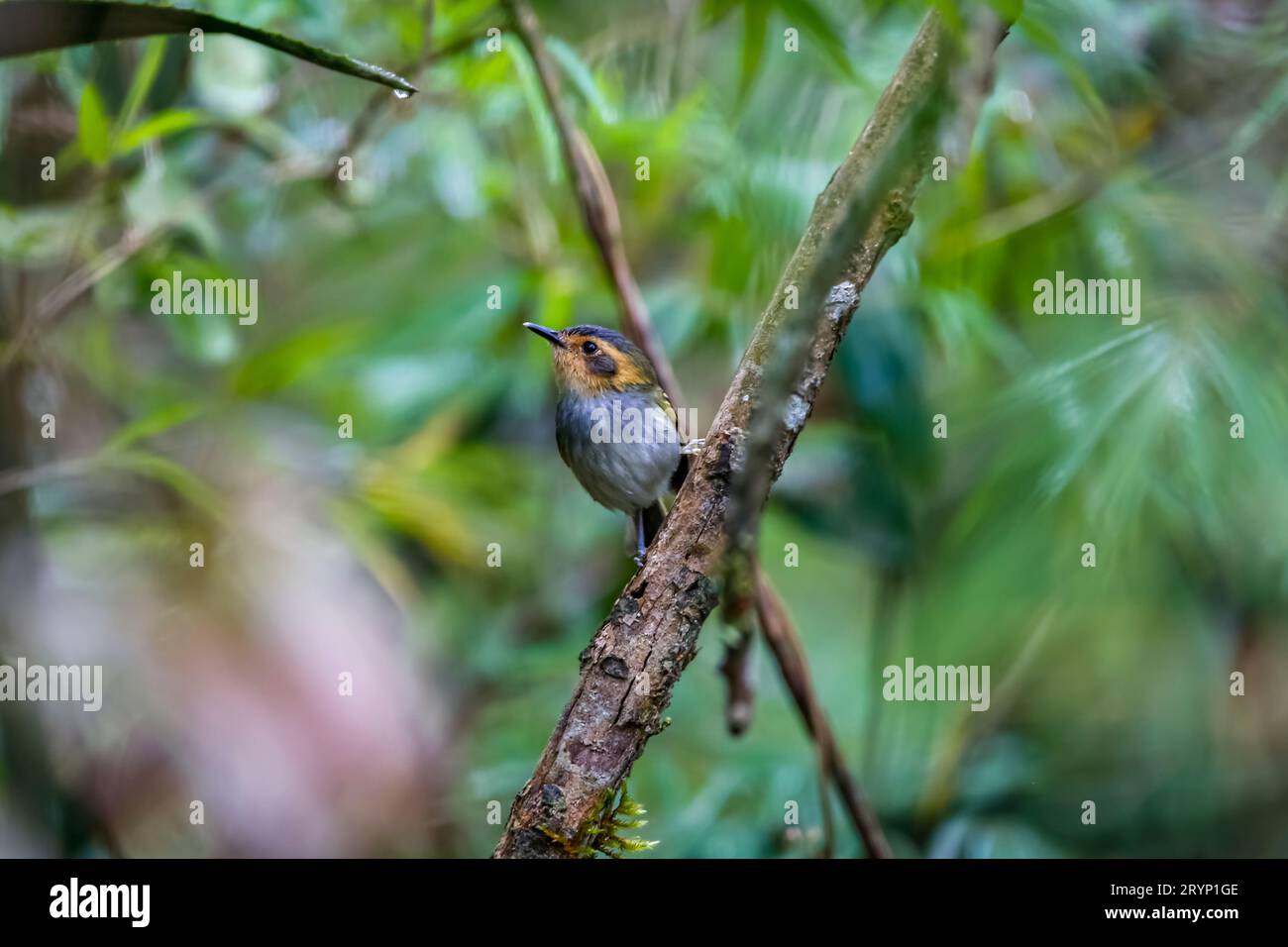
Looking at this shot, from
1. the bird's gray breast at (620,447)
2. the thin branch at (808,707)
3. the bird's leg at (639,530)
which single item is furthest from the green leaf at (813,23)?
the bird's leg at (639,530)

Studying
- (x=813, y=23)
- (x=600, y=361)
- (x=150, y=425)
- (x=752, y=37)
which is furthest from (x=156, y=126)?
(x=813, y=23)

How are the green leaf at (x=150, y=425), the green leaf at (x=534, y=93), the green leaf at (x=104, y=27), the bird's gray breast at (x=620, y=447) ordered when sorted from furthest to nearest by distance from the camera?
the green leaf at (x=150, y=425), the bird's gray breast at (x=620, y=447), the green leaf at (x=534, y=93), the green leaf at (x=104, y=27)

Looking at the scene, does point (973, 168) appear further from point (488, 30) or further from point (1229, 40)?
point (488, 30)

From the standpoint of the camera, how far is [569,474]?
3145 millimetres

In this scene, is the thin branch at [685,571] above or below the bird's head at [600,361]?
below

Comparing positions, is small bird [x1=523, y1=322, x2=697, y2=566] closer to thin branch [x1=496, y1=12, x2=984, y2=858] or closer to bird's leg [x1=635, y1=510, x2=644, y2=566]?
bird's leg [x1=635, y1=510, x2=644, y2=566]

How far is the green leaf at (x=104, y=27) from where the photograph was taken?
53.4 inches

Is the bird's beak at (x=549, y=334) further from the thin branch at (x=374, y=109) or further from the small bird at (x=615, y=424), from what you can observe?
the thin branch at (x=374, y=109)

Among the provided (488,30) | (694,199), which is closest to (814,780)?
(694,199)

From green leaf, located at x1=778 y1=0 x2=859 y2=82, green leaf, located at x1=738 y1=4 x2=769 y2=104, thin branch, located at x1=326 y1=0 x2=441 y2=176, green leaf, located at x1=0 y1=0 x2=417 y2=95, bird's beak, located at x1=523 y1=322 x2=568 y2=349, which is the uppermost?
thin branch, located at x1=326 y1=0 x2=441 y2=176

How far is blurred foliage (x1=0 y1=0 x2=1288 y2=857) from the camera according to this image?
233 cm

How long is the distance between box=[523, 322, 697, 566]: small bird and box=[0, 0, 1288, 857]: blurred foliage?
0.31 metres

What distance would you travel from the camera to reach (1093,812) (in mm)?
2703

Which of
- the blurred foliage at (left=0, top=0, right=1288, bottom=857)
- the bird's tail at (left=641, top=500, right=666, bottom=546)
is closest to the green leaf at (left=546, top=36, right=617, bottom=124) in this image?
the blurred foliage at (left=0, top=0, right=1288, bottom=857)
